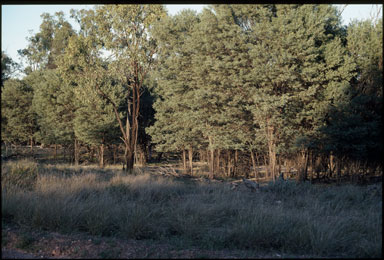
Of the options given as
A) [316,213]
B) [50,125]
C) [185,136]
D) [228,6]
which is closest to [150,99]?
[50,125]

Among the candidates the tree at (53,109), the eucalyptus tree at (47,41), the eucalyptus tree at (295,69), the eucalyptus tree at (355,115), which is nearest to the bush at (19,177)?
the eucalyptus tree at (355,115)

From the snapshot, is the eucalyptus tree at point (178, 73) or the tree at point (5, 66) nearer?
the tree at point (5, 66)

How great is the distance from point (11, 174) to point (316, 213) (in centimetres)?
801

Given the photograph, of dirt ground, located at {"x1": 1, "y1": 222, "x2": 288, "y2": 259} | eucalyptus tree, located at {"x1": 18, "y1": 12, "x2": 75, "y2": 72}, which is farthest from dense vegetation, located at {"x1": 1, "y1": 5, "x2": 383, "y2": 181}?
eucalyptus tree, located at {"x1": 18, "y1": 12, "x2": 75, "y2": 72}

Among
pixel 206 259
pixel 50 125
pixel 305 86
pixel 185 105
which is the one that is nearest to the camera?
pixel 206 259

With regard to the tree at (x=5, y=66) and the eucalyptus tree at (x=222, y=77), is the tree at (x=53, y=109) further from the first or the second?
the tree at (x=5, y=66)

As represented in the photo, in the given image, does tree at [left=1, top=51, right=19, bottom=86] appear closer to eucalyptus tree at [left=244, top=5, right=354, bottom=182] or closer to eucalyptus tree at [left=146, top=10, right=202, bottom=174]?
eucalyptus tree at [left=244, top=5, right=354, bottom=182]

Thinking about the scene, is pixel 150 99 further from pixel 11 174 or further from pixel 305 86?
pixel 11 174

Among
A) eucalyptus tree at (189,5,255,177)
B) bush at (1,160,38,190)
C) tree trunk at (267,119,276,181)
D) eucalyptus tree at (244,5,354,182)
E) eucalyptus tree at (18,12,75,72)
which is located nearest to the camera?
bush at (1,160,38,190)

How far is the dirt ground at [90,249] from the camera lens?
4.99 metres

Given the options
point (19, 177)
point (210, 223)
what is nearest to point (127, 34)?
point (19, 177)

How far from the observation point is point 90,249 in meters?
5.14

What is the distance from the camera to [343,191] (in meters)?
10.6

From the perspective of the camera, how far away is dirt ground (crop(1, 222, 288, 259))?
16.4 feet
